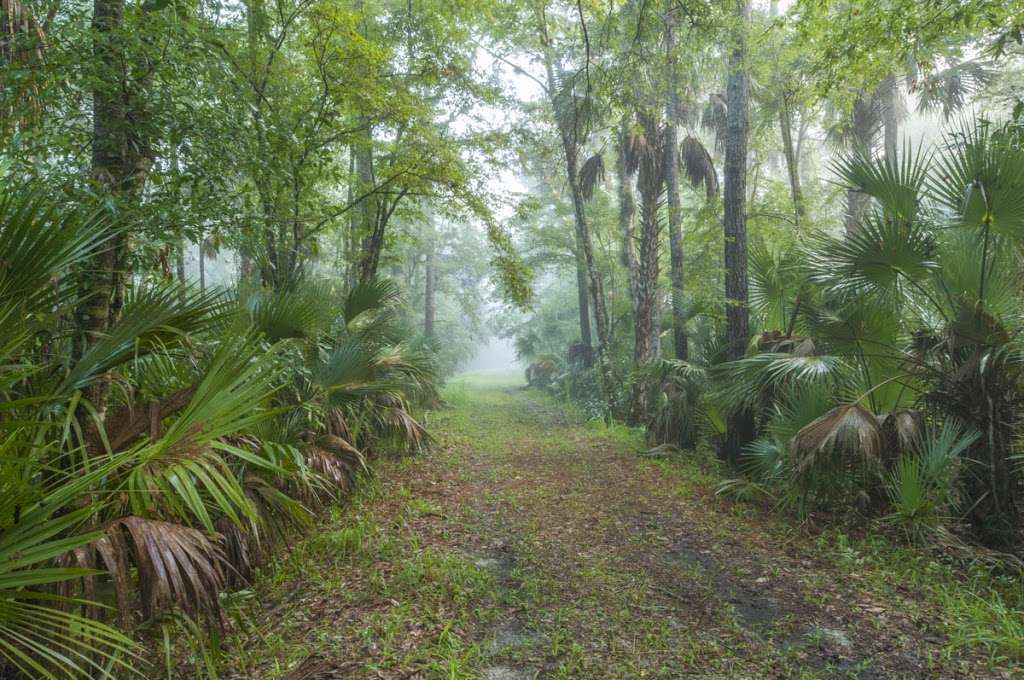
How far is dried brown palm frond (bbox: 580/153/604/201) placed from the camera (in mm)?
12459

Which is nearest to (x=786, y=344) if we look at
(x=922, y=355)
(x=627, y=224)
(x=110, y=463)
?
(x=922, y=355)

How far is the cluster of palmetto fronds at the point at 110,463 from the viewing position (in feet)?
5.39

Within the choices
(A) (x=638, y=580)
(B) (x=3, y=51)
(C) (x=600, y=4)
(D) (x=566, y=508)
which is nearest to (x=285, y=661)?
(A) (x=638, y=580)

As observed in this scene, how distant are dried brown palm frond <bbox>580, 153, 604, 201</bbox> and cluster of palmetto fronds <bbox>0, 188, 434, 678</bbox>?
10.1 meters

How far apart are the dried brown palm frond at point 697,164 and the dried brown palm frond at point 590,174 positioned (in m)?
1.73

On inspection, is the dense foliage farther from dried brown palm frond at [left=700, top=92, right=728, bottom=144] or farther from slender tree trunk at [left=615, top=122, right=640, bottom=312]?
slender tree trunk at [left=615, top=122, right=640, bottom=312]

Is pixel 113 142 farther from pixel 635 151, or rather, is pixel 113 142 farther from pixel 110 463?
pixel 635 151

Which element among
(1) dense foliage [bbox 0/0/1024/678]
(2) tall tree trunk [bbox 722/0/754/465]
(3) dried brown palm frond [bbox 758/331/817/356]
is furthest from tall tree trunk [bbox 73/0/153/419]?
(2) tall tree trunk [bbox 722/0/754/465]

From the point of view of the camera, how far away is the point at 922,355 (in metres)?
4.93

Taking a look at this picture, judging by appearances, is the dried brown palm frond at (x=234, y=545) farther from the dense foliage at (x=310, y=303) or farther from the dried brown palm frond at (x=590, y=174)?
the dried brown palm frond at (x=590, y=174)

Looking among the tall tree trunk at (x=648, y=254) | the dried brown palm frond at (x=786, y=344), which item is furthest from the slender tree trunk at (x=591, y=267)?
the dried brown palm frond at (x=786, y=344)

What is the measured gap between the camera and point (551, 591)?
405 centimetres

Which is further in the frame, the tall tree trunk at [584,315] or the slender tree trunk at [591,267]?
the tall tree trunk at [584,315]

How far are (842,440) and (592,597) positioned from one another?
228 cm
